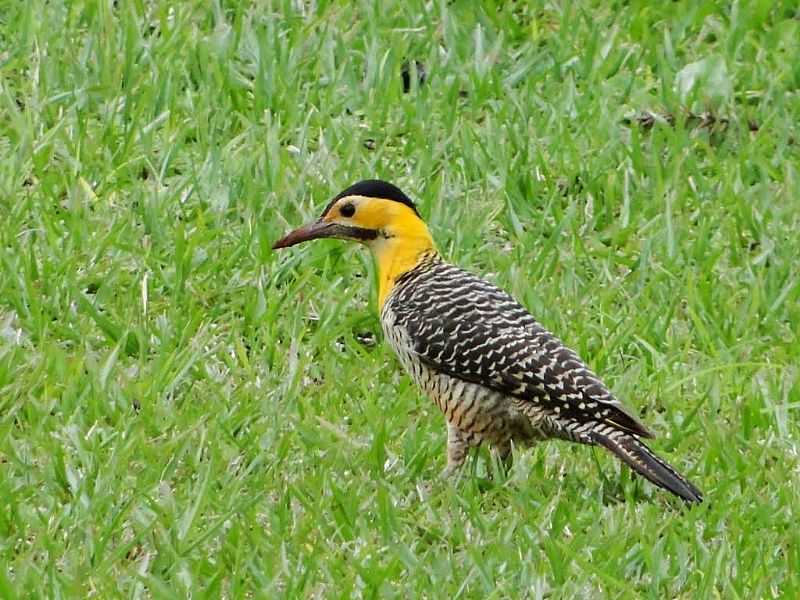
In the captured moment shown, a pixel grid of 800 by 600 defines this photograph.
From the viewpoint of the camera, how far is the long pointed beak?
7957 mm

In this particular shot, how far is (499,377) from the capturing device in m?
7.32

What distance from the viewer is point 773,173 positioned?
948 cm

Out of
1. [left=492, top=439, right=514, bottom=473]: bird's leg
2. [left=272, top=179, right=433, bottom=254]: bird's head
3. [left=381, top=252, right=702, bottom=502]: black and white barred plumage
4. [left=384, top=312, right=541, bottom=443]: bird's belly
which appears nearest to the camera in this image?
[left=381, top=252, right=702, bottom=502]: black and white barred plumage

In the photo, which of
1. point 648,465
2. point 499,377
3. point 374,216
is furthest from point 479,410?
point 374,216

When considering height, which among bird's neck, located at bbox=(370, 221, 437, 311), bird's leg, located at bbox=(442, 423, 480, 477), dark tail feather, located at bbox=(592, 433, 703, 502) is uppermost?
bird's neck, located at bbox=(370, 221, 437, 311)

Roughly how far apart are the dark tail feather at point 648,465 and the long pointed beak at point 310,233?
1526 millimetres

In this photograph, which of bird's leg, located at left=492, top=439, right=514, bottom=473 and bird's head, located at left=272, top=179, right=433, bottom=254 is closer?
bird's leg, located at left=492, top=439, right=514, bottom=473

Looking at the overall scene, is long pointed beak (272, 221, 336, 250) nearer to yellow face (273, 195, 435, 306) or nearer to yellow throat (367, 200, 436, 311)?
yellow face (273, 195, 435, 306)

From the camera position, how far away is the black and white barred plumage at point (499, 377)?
23.1 ft

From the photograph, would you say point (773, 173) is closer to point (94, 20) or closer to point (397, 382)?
point (397, 382)

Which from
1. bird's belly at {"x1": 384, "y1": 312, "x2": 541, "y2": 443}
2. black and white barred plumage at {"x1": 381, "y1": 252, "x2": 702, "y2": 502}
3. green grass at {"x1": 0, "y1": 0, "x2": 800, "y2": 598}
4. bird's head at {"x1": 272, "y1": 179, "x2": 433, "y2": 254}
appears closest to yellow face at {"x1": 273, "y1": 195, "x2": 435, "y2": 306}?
bird's head at {"x1": 272, "y1": 179, "x2": 433, "y2": 254}

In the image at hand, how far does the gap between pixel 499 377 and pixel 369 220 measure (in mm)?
990

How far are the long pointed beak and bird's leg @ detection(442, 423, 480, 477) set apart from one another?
101 centimetres

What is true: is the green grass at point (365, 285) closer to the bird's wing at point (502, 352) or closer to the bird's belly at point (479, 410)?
the bird's belly at point (479, 410)
